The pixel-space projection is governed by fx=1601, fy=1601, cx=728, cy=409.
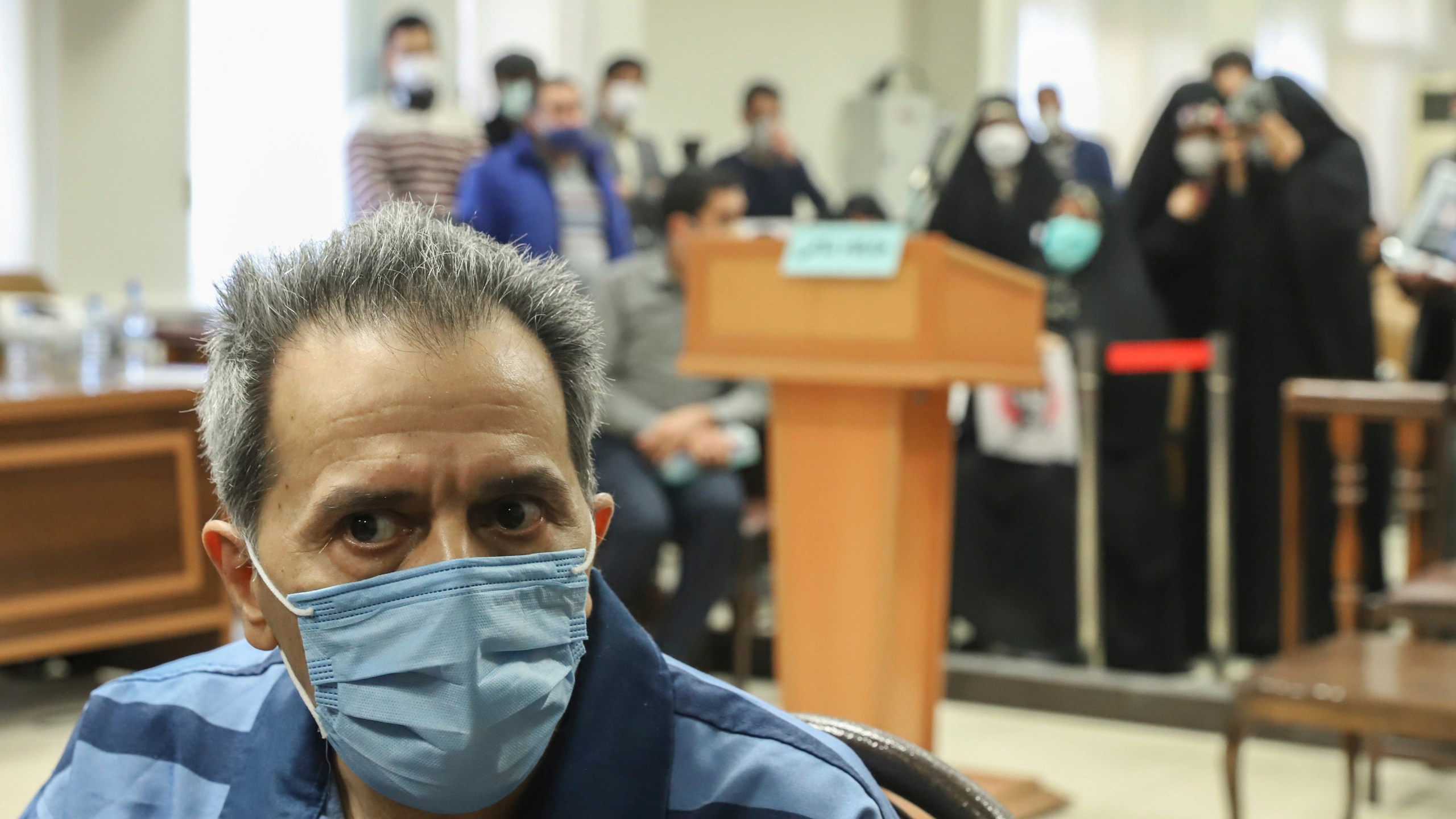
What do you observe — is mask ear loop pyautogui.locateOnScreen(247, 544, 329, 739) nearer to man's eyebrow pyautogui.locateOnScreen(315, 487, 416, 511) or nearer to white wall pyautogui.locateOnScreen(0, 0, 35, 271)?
man's eyebrow pyautogui.locateOnScreen(315, 487, 416, 511)

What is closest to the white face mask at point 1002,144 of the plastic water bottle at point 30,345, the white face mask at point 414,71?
the white face mask at point 414,71

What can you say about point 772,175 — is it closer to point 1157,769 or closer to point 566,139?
point 566,139

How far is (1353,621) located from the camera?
4.11 metres

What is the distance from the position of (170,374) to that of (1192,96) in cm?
355

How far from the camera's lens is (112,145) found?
24.4 ft

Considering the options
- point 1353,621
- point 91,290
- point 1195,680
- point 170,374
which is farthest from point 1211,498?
point 91,290

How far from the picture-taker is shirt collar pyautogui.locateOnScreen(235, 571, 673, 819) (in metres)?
1.08

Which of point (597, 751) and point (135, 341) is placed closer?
point (597, 751)

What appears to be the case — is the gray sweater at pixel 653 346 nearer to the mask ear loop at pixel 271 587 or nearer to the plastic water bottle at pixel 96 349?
the plastic water bottle at pixel 96 349

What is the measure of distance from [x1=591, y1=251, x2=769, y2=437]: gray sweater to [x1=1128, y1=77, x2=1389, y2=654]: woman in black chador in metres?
1.70

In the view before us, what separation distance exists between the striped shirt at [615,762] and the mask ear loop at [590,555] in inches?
0.7

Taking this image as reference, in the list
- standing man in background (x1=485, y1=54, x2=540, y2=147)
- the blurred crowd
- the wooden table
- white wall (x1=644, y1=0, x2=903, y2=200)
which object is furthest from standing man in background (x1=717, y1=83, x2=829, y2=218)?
the wooden table

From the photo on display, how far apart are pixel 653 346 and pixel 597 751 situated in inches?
146

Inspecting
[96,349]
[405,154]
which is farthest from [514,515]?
[405,154]
